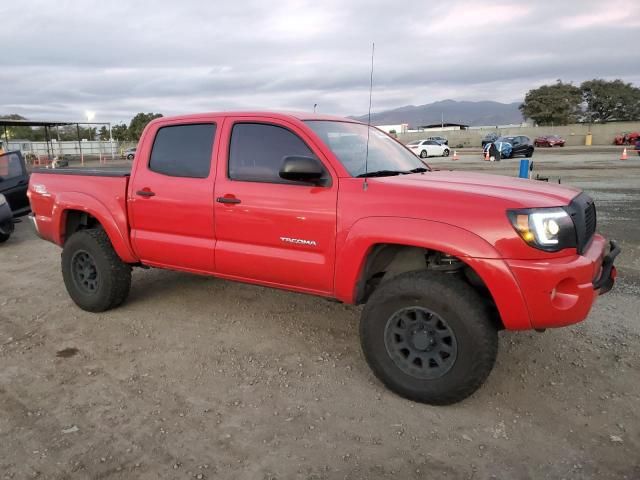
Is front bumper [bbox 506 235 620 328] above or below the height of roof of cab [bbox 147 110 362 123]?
below

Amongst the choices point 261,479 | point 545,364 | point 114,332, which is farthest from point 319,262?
point 114,332

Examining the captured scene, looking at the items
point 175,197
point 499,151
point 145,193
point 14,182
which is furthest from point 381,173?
point 499,151

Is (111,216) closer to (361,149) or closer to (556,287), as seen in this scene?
(361,149)

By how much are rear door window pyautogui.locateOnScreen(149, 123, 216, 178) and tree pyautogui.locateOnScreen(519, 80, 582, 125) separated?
7857 centimetres

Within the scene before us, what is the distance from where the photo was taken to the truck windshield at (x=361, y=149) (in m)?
3.77

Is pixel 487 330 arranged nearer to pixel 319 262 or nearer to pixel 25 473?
pixel 319 262

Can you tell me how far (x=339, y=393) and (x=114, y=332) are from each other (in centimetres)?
222

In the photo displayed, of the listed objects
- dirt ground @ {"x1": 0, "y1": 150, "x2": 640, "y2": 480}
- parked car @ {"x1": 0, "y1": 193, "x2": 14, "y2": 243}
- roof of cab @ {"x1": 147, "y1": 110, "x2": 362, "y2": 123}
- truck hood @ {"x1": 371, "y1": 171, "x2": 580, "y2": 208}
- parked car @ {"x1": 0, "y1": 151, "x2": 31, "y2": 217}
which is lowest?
dirt ground @ {"x1": 0, "y1": 150, "x2": 640, "y2": 480}

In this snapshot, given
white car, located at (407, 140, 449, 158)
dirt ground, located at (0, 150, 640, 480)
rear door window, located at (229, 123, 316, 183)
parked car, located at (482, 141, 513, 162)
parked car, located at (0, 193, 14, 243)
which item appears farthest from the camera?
white car, located at (407, 140, 449, 158)

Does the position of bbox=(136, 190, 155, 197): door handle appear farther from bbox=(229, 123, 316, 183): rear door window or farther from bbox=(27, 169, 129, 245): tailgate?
bbox=(229, 123, 316, 183): rear door window

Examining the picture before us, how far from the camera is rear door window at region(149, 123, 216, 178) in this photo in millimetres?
4234

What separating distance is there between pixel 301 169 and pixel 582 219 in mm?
1786

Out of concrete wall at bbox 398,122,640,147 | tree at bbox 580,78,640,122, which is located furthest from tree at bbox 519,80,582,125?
concrete wall at bbox 398,122,640,147

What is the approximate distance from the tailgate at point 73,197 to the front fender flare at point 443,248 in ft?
7.61
